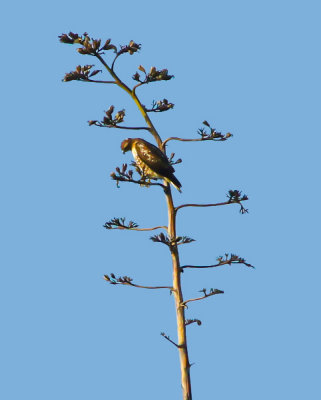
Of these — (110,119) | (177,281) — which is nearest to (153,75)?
(110,119)

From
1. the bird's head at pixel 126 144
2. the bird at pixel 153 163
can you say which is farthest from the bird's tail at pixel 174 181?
the bird's head at pixel 126 144

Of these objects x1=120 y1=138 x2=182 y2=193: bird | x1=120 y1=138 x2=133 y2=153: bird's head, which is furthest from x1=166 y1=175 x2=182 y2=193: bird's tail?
x1=120 y1=138 x2=133 y2=153: bird's head

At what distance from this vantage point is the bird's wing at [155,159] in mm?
6492

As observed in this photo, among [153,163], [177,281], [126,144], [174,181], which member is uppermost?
[126,144]

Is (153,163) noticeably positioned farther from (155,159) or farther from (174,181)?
(174,181)

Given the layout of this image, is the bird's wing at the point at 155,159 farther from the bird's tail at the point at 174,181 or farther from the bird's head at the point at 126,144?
the bird's head at the point at 126,144

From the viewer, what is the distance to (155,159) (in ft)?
21.3

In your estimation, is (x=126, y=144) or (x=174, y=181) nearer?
(x=174, y=181)

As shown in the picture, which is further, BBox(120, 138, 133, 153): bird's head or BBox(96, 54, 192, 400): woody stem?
BBox(120, 138, 133, 153): bird's head

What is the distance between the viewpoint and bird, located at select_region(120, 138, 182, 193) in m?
6.50

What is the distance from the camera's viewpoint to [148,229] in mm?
6547

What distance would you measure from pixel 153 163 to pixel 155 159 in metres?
0.04

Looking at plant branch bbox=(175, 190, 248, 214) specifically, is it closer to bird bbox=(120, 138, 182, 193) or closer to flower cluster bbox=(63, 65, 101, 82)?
bird bbox=(120, 138, 182, 193)

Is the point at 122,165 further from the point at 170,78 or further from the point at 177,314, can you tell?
the point at 177,314
